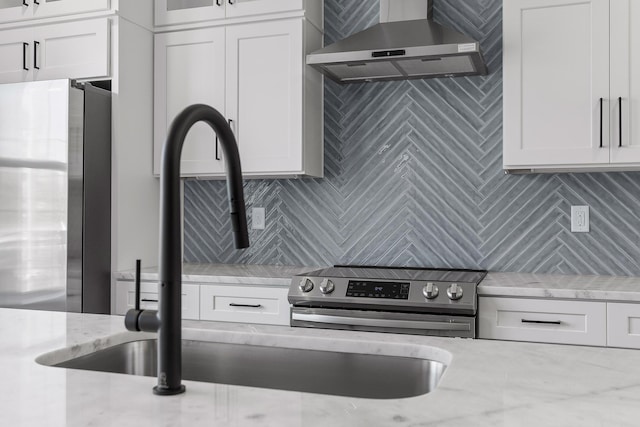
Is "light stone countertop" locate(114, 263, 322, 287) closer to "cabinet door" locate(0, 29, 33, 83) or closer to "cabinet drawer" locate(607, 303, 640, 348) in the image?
"cabinet door" locate(0, 29, 33, 83)

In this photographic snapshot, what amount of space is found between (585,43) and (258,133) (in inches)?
62.2

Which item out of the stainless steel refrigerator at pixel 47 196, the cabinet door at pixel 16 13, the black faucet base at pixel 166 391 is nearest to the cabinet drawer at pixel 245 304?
the stainless steel refrigerator at pixel 47 196

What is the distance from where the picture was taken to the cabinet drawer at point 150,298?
304cm

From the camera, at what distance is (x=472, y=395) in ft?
3.12

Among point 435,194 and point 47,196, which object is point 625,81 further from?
point 47,196

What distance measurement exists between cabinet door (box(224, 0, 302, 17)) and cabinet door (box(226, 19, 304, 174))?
0.20ft

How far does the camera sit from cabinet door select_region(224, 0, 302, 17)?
3.18 m

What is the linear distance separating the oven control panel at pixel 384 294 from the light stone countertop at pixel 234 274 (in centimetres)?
16

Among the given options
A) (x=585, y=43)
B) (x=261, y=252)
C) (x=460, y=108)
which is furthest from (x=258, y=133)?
(x=585, y=43)

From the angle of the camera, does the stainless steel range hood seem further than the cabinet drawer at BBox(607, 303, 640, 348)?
Yes

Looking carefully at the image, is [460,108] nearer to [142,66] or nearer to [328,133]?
[328,133]

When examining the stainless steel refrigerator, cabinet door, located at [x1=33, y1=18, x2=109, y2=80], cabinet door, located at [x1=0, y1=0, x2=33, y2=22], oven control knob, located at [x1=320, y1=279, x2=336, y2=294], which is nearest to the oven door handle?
oven control knob, located at [x1=320, y1=279, x2=336, y2=294]

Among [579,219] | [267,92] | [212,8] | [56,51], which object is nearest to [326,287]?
[267,92]

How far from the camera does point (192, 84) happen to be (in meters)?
3.37
